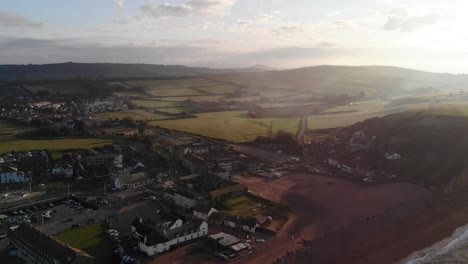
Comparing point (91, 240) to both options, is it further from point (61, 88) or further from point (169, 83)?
point (169, 83)

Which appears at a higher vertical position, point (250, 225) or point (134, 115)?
point (134, 115)

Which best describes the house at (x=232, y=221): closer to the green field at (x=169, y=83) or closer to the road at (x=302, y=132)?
the road at (x=302, y=132)

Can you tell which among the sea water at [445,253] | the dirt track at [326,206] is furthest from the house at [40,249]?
the sea water at [445,253]

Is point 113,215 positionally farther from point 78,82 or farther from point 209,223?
point 78,82

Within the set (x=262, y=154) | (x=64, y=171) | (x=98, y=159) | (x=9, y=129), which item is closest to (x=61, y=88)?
(x=9, y=129)

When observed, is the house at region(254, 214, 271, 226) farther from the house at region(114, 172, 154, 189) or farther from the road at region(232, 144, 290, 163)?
the road at region(232, 144, 290, 163)
